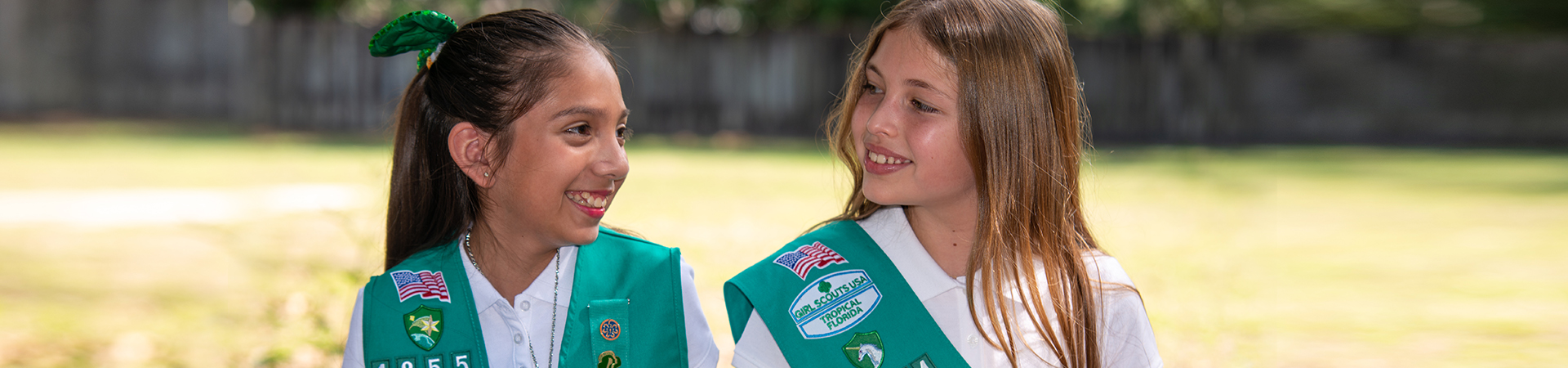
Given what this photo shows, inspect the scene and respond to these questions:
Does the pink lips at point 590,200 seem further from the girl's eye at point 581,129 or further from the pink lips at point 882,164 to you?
the pink lips at point 882,164

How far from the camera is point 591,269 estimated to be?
74.3 inches

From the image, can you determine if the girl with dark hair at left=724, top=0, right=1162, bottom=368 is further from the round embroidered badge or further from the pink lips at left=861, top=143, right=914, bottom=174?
the round embroidered badge

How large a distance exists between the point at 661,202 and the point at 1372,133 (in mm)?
10370

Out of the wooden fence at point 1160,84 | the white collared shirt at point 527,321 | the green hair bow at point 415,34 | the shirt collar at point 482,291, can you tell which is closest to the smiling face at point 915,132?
the white collared shirt at point 527,321

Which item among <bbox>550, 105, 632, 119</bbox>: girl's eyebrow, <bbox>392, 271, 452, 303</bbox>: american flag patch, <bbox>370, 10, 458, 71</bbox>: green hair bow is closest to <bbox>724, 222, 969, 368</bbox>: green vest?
<bbox>550, 105, 632, 119</bbox>: girl's eyebrow

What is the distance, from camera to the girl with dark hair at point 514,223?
1.80 m

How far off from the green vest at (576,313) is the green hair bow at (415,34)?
338 mm

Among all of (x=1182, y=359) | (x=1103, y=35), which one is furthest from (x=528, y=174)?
(x=1103, y=35)

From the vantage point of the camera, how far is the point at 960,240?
6.36 ft

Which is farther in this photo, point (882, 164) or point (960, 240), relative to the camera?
point (960, 240)

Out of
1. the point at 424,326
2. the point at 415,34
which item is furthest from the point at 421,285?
the point at 415,34

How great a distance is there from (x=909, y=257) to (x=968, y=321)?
144 mm

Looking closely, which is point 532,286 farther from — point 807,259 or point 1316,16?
point 1316,16

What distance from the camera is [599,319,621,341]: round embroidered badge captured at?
1.83m
